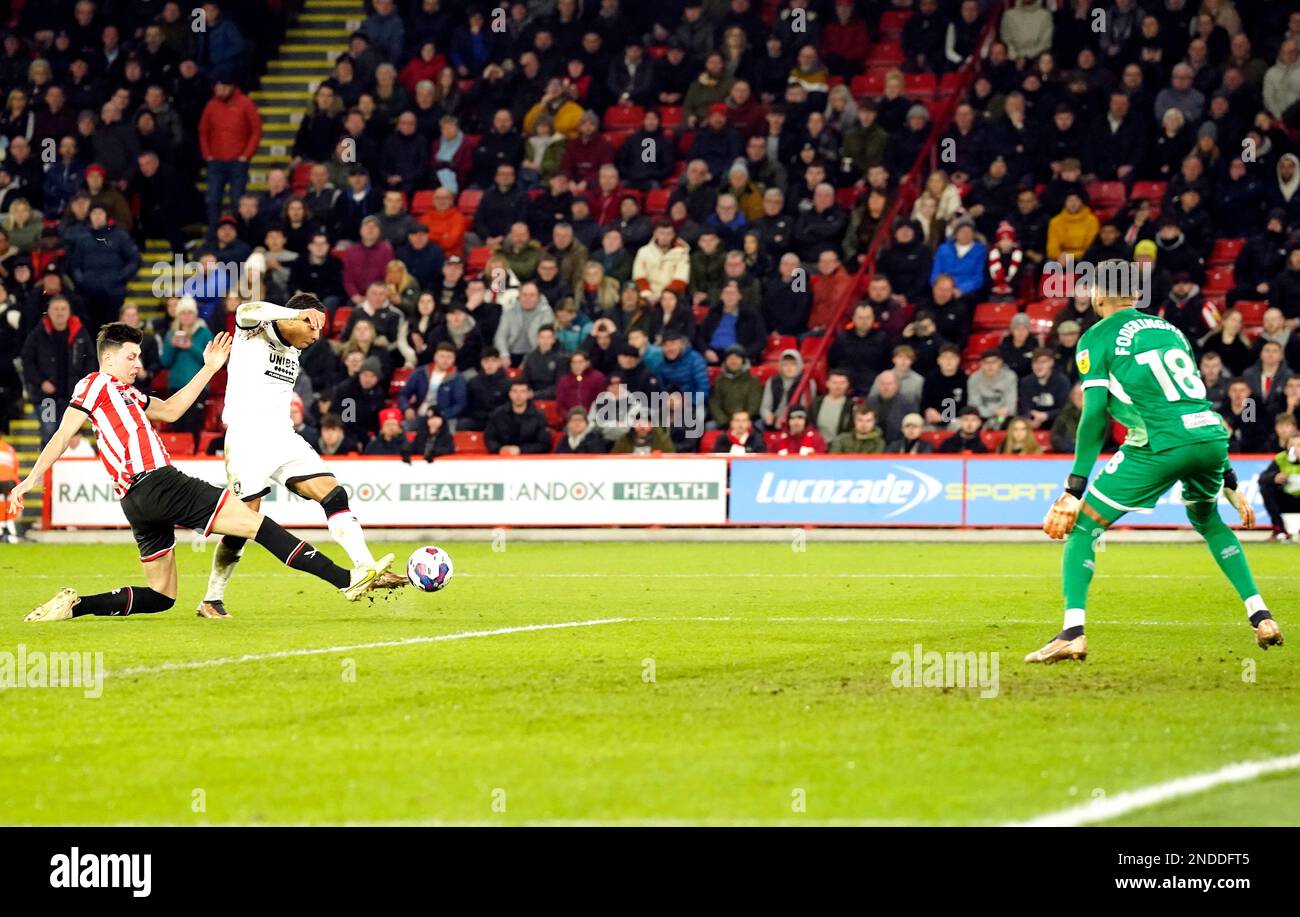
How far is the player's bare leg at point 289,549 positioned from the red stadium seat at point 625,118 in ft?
60.8

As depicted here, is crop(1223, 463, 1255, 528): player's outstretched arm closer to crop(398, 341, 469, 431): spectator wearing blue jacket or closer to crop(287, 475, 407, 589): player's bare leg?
crop(287, 475, 407, 589): player's bare leg

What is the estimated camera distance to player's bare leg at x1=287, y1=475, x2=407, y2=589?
12.5m

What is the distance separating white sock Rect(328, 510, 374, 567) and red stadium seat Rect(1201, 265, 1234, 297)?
16.2m

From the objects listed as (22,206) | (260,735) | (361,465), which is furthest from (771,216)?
(260,735)

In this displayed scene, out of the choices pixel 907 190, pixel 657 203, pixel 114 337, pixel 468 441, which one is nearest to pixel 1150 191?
pixel 907 190

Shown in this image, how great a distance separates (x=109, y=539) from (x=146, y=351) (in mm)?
3196

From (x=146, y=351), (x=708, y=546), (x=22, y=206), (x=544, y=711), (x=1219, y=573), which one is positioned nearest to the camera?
(x=544, y=711)

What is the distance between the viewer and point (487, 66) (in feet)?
99.1

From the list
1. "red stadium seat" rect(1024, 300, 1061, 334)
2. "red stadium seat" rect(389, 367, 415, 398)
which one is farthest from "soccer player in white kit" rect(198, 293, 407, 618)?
"red stadium seat" rect(1024, 300, 1061, 334)

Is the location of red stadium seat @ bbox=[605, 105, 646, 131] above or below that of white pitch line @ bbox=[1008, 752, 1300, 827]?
above

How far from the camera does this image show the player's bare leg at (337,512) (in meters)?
12.5

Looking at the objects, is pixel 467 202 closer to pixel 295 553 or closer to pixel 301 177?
pixel 301 177

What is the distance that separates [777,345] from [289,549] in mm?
14754
